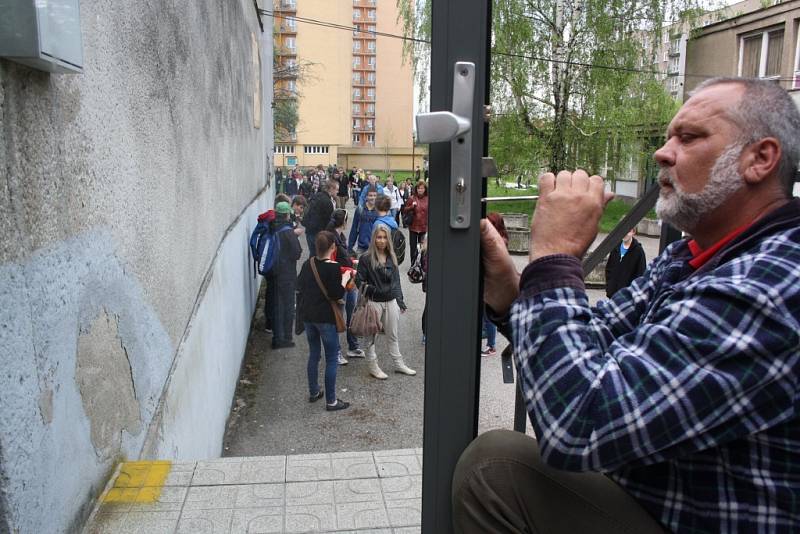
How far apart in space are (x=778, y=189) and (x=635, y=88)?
3202 mm

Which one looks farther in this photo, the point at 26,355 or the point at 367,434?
the point at 367,434

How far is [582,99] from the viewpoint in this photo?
2.93 meters

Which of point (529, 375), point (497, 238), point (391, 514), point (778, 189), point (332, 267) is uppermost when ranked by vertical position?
point (778, 189)

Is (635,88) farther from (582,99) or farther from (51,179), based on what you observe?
(51,179)

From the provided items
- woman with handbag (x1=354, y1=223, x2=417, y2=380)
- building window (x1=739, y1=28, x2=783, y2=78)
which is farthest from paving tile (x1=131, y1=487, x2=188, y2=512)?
woman with handbag (x1=354, y1=223, x2=417, y2=380)

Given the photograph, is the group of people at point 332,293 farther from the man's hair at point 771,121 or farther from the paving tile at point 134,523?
the man's hair at point 771,121

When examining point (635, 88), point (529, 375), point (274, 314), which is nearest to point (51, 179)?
point (529, 375)

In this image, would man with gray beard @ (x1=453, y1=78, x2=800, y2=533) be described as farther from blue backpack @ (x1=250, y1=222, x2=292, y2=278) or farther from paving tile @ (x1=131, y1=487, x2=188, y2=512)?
blue backpack @ (x1=250, y1=222, x2=292, y2=278)

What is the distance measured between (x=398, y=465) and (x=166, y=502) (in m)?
1.03

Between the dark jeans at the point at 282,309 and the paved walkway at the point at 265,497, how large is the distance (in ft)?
16.8

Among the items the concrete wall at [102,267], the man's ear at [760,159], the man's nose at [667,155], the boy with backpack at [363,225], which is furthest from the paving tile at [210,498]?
the boy with backpack at [363,225]

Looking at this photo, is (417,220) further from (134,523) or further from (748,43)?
(134,523)

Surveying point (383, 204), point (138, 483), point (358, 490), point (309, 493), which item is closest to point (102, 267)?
point (138, 483)

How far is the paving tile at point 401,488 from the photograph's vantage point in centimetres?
279
